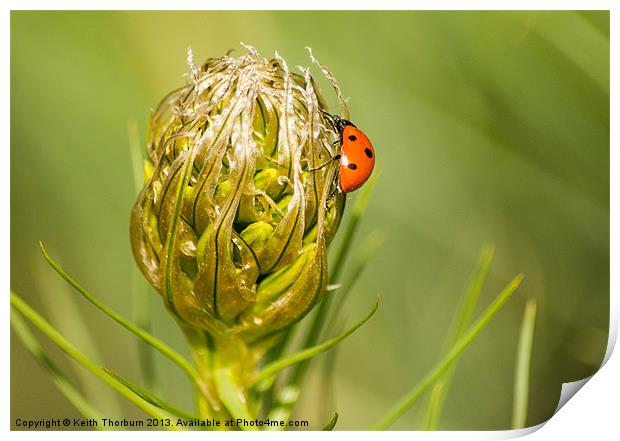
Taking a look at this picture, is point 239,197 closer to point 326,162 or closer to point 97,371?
point 326,162

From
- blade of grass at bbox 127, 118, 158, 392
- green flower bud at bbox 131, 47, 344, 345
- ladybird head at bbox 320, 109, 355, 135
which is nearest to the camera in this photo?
green flower bud at bbox 131, 47, 344, 345

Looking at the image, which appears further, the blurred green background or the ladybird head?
the blurred green background

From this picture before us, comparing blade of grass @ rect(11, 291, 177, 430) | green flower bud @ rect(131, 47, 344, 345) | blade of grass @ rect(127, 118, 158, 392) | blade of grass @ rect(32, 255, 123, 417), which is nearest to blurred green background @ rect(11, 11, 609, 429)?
blade of grass @ rect(32, 255, 123, 417)

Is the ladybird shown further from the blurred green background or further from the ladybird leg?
the blurred green background

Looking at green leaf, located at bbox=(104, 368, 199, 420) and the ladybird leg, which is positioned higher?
the ladybird leg
